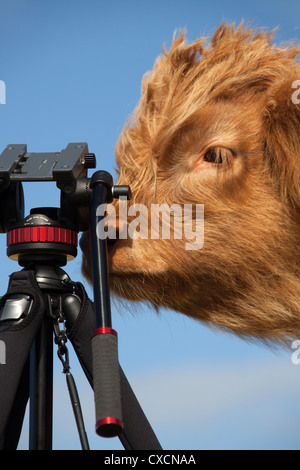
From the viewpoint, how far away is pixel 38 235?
1.36 meters

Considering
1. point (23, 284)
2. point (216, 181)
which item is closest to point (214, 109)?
point (216, 181)

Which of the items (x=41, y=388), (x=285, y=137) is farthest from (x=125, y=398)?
(x=285, y=137)

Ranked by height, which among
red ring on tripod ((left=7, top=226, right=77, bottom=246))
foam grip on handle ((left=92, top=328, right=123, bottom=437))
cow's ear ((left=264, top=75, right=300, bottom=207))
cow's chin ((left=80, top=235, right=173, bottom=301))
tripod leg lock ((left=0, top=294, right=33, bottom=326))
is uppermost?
cow's ear ((left=264, top=75, right=300, bottom=207))

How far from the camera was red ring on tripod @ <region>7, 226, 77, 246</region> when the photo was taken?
136 centimetres

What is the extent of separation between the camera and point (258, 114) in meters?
2.02

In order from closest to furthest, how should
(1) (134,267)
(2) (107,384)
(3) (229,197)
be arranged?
(2) (107,384) → (1) (134,267) → (3) (229,197)

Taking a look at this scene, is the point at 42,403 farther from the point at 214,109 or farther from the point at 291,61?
the point at 291,61

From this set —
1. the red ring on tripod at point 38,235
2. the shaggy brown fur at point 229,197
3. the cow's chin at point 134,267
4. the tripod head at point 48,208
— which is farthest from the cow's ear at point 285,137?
the red ring on tripod at point 38,235

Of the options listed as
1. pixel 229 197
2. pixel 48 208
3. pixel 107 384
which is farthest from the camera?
pixel 229 197

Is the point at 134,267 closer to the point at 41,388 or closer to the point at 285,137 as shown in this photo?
the point at 41,388

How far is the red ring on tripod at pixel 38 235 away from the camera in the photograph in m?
1.36

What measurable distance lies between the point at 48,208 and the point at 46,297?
0.69ft

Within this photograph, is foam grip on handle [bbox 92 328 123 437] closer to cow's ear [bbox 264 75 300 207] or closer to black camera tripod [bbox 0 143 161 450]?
black camera tripod [bbox 0 143 161 450]

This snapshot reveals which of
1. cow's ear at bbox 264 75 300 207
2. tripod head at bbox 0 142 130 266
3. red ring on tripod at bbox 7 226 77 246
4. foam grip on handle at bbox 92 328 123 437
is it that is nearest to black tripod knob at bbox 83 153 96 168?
tripod head at bbox 0 142 130 266
